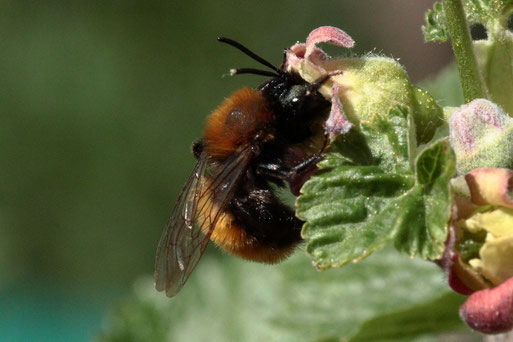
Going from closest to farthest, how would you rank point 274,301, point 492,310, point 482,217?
point 492,310, point 482,217, point 274,301

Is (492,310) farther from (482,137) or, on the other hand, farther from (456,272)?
(482,137)

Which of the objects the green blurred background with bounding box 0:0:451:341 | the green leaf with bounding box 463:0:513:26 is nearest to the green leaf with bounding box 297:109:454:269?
the green leaf with bounding box 463:0:513:26

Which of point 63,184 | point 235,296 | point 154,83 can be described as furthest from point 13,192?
point 235,296

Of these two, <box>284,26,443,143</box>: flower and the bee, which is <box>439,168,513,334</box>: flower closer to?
<box>284,26,443,143</box>: flower

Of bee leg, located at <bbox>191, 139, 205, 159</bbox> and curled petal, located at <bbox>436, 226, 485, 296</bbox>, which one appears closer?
curled petal, located at <bbox>436, 226, 485, 296</bbox>

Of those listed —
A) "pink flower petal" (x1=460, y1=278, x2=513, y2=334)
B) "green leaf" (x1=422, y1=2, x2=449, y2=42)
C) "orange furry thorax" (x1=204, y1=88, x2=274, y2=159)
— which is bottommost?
"pink flower petal" (x1=460, y1=278, x2=513, y2=334)

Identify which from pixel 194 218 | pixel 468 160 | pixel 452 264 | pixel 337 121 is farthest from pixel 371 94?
pixel 194 218

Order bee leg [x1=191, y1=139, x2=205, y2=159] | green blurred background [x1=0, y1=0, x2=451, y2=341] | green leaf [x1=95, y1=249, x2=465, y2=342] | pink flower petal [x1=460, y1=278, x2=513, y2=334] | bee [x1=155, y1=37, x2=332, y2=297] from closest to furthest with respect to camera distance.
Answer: pink flower petal [x1=460, y1=278, x2=513, y2=334] < bee [x1=155, y1=37, x2=332, y2=297] < bee leg [x1=191, y1=139, x2=205, y2=159] < green leaf [x1=95, y1=249, x2=465, y2=342] < green blurred background [x1=0, y1=0, x2=451, y2=341]

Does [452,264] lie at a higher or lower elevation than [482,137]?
lower
